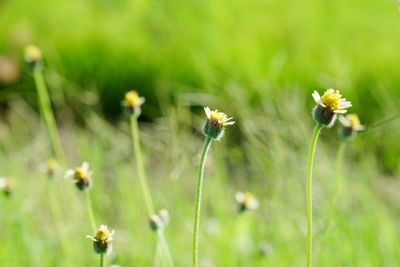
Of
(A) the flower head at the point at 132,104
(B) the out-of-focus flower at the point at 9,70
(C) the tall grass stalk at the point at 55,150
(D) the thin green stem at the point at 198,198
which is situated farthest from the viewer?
(B) the out-of-focus flower at the point at 9,70

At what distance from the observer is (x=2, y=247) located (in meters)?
1.55

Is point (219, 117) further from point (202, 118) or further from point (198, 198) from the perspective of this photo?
point (202, 118)

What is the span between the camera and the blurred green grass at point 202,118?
150 centimetres

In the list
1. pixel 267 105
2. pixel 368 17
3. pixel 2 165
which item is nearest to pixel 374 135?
pixel 267 105

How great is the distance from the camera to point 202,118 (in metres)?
2.29

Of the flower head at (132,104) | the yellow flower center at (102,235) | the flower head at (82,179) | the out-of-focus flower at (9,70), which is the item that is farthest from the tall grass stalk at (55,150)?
the out-of-focus flower at (9,70)

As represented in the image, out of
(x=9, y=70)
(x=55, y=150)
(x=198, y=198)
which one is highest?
(x=9, y=70)

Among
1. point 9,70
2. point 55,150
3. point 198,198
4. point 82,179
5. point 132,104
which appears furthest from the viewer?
point 9,70

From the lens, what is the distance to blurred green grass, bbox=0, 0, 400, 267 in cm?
150

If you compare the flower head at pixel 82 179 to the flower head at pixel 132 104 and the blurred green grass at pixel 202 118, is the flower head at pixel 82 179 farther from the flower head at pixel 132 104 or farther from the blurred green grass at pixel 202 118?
the blurred green grass at pixel 202 118

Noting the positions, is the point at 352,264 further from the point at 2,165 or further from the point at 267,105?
the point at 2,165

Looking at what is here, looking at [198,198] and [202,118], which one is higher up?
[202,118]

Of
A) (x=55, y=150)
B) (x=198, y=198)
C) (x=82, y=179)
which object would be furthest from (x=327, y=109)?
(x=55, y=150)

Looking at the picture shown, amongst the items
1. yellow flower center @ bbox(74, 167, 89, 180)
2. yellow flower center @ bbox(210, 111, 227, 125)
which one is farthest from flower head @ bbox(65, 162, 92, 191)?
yellow flower center @ bbox(210, 111, 227, 125)
